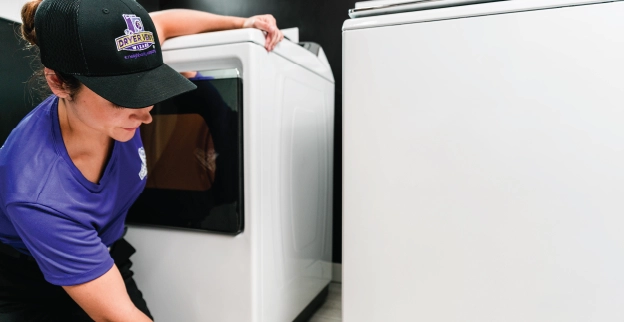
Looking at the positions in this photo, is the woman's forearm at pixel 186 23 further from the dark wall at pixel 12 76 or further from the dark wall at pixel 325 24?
the dark wall at pixel 325 24

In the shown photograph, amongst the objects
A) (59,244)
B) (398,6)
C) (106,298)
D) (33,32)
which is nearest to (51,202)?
(59,244)

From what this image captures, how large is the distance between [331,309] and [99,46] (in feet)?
3.69

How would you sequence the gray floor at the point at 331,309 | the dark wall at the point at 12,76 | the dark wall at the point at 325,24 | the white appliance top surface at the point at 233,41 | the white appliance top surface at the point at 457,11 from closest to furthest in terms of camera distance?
the white appliance top surface at the point at 457,11
the white appliance top surface at the point at 233,41
the dark wall at the point at 12,76
the gray floor at the point at 331,309
the dark wall at the point at 325,24

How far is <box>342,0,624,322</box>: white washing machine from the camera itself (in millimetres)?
714

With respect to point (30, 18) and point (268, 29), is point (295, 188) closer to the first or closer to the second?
point (268, 29)

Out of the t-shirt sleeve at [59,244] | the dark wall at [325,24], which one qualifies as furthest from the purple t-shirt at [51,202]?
the dark wall at [325,24]

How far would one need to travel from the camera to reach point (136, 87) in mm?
655

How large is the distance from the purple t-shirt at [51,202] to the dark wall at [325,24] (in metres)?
0.94

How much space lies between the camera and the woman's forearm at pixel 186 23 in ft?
3.32

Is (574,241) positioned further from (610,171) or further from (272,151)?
(272,151)

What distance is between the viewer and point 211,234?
3.25 feet

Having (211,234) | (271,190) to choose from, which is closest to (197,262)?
(211,234)

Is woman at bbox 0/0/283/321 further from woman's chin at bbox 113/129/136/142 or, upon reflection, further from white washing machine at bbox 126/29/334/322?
white washing machine at bbox 126/29/334/322

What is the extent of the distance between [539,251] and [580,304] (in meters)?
0.12
